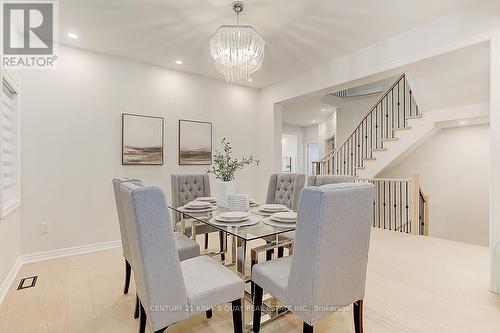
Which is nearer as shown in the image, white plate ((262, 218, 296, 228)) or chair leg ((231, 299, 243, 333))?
chair leg ((231, 299, 243, 333))

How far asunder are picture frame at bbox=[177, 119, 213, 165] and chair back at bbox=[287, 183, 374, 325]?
10.3ft

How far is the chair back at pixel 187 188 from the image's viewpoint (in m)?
3.06

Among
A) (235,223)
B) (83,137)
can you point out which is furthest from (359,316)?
(83,137)

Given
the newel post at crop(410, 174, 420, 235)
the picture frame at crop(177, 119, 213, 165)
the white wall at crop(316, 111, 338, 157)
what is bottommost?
the newel post at crop(410, 174, 420, 235)

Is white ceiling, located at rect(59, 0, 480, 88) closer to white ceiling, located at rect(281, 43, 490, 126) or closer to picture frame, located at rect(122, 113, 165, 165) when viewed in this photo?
white ceiling, located at rect(281, 43, 490, 126)

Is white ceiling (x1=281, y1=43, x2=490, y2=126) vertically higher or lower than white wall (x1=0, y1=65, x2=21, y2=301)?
higher

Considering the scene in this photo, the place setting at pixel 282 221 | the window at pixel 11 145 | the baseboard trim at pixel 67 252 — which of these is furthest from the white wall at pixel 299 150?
the window at pixel 11 145

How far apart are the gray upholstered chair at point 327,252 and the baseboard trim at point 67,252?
115 inches

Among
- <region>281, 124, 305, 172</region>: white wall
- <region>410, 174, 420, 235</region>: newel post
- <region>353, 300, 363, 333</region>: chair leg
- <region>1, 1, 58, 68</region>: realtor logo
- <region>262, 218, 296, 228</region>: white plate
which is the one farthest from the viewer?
<region>281, 124, 305, 172</region>: white wall

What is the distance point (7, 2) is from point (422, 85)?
194 inches

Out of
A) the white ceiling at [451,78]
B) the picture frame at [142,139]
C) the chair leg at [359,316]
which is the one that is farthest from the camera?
the picture frame at [142,139]

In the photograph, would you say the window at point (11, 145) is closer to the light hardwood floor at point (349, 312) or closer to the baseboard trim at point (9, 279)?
the baseboard trim at point (9, 279)

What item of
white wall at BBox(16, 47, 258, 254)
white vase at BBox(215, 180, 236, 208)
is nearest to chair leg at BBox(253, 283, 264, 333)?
white vase at BBox(215, 180, 236, 208)

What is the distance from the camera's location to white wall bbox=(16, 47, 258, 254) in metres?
3.08
